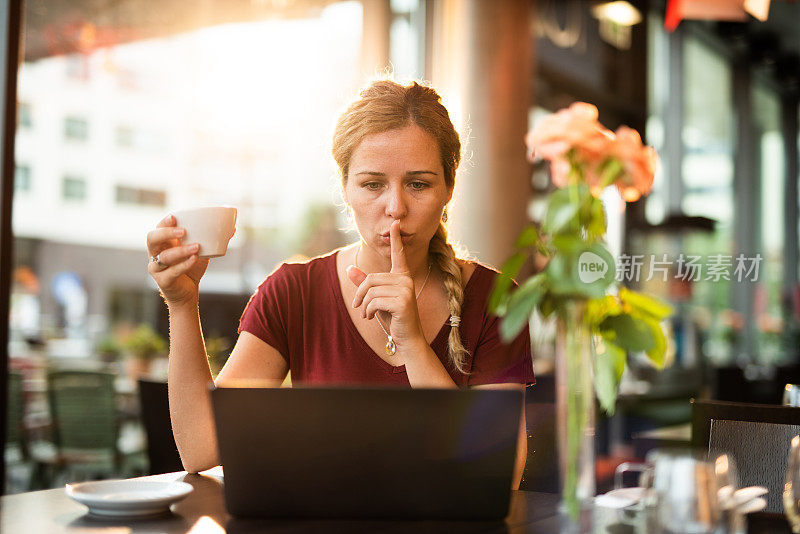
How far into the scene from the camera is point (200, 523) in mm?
1007

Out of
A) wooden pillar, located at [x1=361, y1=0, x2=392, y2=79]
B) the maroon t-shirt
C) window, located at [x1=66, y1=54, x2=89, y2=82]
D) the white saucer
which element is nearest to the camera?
the white saucer

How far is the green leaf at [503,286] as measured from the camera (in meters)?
0.90

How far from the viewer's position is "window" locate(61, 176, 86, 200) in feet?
18.7

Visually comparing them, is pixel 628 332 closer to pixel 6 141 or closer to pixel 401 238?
pixel 401 238

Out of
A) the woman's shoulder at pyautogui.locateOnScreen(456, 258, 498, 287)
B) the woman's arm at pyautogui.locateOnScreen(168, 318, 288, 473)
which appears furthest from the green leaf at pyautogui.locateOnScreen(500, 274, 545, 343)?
the woman's shoulder at pyautogui.locateOnScreen(456, 258, 498, 287)

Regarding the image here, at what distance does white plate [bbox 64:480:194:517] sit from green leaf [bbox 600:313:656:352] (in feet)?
1.94

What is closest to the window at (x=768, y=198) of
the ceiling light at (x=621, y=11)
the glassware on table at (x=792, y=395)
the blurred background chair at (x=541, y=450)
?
the ceiling light at (x=621, y=11)

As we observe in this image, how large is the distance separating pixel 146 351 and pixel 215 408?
13.9ft

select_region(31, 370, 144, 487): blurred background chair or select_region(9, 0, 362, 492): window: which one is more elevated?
select_region(9, 0, 362, 492): window

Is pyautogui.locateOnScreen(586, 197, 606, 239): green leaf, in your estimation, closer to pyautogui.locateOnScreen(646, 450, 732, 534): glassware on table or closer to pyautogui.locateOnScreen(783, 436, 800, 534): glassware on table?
pyautogui.locateOnScreen(646, 450, 732, 534): glassware on table

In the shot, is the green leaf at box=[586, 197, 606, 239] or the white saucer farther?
the white saucer

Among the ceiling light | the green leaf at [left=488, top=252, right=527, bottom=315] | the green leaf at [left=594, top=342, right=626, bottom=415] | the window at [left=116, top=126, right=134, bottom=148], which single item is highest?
the ceiling light

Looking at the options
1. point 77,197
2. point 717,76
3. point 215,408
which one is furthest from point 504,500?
point 717,76

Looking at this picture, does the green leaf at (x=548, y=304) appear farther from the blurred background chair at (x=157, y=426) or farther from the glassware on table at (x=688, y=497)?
the blurred background chair at (x=157, y=426)
